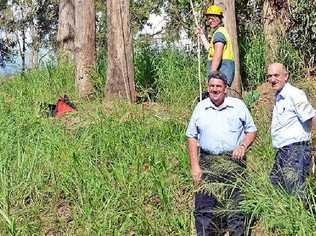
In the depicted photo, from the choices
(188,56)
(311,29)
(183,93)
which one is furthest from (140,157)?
(311,29)

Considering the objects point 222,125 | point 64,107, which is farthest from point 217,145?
point 64,107

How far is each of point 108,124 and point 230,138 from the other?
2380 mm

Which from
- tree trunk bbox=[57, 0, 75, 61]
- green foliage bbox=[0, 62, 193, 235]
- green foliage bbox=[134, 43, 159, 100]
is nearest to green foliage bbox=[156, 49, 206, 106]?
green foliage bbox=[134, 43, 159, 100]

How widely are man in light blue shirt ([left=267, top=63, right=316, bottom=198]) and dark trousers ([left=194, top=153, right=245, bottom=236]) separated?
1.46 feet

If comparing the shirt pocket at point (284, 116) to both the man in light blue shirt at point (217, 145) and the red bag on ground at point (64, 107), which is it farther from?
the red bag on ground at point (64, 107)

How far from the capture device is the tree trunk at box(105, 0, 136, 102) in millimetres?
9289

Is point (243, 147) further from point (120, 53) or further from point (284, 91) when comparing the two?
point (120, 53)

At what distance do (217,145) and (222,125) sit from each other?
0.16m

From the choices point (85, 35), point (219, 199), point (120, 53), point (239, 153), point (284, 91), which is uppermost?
point (85, 35)

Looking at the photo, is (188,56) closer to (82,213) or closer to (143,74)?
(143,74)

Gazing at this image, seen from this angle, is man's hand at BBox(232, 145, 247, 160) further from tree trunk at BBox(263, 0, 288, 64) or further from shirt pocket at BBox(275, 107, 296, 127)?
tree trunk at BBox(263, 0, 288, 64)

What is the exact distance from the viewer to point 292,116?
523 centimetres

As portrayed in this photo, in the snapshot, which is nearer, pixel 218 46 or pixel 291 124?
pixel 291 124

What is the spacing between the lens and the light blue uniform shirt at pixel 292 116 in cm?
516
